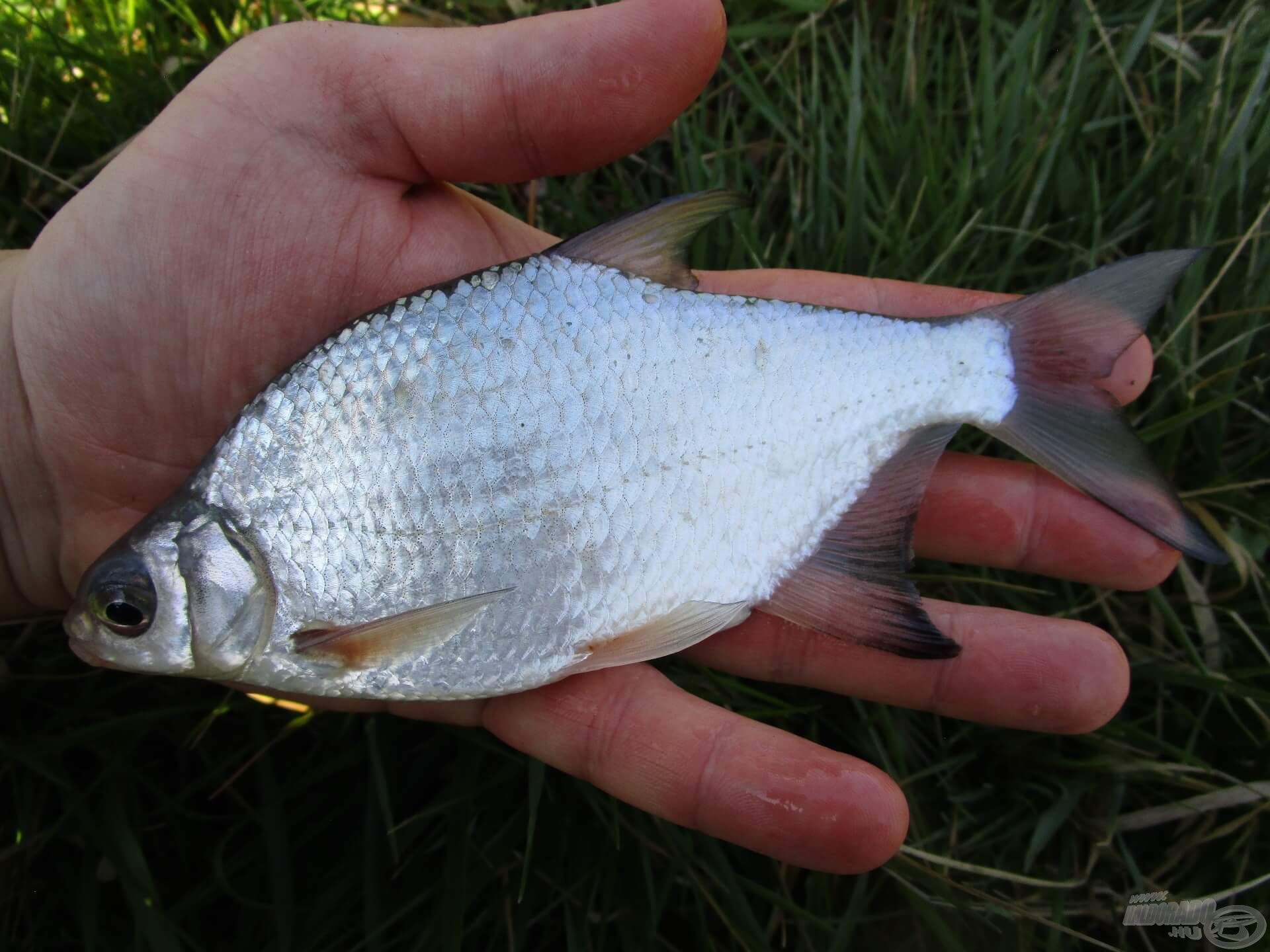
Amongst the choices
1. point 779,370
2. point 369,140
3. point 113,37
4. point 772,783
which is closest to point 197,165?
point 369,140

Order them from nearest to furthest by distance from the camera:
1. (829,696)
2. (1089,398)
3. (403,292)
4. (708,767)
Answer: (708,767) → (1089,398) → (403,292) → (829,696)

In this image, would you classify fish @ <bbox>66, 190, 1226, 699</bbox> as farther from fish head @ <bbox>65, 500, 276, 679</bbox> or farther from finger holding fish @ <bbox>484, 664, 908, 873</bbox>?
finger holding fish @ <bbox>484, 664, 908, 873</bbox>

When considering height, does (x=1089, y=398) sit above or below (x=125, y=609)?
above

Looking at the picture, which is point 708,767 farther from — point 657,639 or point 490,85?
point 490,85

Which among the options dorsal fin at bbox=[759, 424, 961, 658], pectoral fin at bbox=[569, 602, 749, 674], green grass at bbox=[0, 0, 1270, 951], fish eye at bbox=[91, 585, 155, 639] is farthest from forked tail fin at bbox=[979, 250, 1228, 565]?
fish eye at bbox=[91, 585, 155, 639]

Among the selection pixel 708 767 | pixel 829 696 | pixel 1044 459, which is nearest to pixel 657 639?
pixel 708 767
